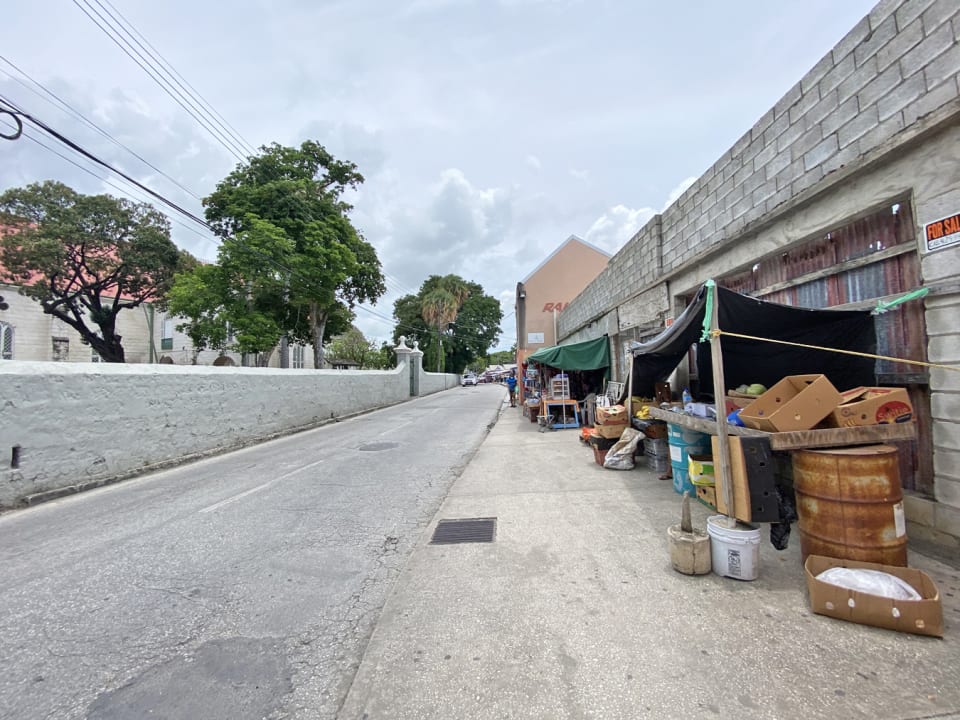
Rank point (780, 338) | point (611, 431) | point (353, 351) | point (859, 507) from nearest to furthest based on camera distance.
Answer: point (859, 507) → point (780, 338) → point (611, 431) → point (353, 351)

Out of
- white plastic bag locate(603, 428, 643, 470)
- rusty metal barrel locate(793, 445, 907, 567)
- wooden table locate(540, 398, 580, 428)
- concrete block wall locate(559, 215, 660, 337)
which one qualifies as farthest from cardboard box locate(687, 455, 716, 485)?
wooden table locate(540, 398, 580, 428)

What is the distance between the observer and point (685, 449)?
5.05 meters

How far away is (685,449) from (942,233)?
115 inches

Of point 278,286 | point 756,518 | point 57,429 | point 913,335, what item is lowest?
point 756,518

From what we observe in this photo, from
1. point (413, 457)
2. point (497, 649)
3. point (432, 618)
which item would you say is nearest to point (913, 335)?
point (497, 649)

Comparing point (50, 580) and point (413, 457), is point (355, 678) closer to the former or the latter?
point (50, 580)

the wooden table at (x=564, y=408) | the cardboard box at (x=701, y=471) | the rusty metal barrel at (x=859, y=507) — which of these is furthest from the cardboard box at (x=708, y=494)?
the wooden table at (x=564, y=408)

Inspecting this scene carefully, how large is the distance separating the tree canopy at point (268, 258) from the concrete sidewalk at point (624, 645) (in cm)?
1734

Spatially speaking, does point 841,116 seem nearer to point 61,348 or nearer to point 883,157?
point 883,157

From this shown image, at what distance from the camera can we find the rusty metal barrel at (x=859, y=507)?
280 centimetres

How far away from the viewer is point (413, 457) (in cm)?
836

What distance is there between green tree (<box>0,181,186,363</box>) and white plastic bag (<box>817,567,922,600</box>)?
101ft

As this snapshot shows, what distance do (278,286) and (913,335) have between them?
2101 centimetres

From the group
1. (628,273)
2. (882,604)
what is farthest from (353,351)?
(882,604)
